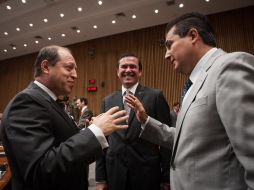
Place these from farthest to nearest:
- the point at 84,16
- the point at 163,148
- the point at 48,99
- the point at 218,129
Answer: the point at 84,16, the point at 163,148, the point at 48,99, the point at 218,129

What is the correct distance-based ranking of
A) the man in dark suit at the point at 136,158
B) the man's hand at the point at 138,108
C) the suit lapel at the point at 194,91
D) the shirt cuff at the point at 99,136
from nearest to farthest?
the suit lapel at the point at 194,91, the shirt cuff at the point at 99,136, the man's hand at the point at 138,108, the man in dark suit at the point at 136,158

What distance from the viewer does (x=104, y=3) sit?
Result: 776 cm

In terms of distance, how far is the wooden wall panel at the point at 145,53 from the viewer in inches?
318

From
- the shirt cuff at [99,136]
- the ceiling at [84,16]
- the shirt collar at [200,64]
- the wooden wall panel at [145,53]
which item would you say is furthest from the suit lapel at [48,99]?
the wooden wall panel at [145,53]

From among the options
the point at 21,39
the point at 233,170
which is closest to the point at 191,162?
the point at 233,170

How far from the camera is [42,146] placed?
1.29m

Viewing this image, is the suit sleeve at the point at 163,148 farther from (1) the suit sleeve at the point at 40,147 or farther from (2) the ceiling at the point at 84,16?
(2) the ceiling at the point at 84,16

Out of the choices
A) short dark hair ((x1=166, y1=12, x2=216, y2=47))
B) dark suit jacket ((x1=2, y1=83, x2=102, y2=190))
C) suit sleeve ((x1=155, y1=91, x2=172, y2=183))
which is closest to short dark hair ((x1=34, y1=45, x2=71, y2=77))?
dark suit jacket ((x1=2, y1=83, x2=102, y2=190))

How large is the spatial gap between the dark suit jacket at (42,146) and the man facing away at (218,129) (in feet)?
1.51

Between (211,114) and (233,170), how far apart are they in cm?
25

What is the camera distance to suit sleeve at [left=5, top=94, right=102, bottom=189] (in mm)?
1264

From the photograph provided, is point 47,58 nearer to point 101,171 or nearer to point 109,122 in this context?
point 109,122

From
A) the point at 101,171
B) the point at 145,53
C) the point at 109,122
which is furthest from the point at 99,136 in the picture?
the point at 145,53

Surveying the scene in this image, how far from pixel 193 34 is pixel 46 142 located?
982 millimetres
